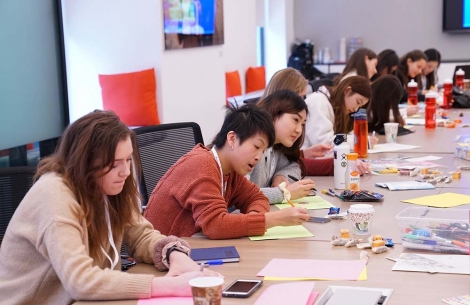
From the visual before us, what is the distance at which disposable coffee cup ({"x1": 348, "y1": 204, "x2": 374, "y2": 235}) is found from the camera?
212 centimetres

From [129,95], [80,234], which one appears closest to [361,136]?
[129,95]

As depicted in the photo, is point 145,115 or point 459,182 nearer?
point 459,182

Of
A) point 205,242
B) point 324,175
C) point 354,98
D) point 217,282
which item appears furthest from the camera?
point 354,98

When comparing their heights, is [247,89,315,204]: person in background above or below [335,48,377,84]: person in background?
below

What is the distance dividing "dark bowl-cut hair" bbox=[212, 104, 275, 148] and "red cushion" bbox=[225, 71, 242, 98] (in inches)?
184

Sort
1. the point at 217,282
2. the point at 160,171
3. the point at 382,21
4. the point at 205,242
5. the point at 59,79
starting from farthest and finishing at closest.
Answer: the point at 382,21 → the point at 59,79 → the point at 160,171 → the point at 205,242 → the point at 217,282

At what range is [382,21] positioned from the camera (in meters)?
9.55

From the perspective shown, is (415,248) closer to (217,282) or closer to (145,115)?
Result: (217,282)

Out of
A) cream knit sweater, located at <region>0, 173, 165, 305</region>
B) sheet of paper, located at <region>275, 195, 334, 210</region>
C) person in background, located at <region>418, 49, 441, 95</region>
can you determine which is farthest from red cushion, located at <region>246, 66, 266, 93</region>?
cream knit sweater, located at <region>0, 173, 165, 305</region>

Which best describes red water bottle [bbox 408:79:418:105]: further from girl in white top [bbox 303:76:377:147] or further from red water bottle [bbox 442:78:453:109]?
girl in white top [bbox 303:76:377:147]

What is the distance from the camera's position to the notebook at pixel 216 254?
6.25ft

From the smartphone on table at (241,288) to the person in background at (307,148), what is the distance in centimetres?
136

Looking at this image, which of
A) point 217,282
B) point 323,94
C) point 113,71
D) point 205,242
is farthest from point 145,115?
point 217,282

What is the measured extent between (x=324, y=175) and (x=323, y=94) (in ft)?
3.45
